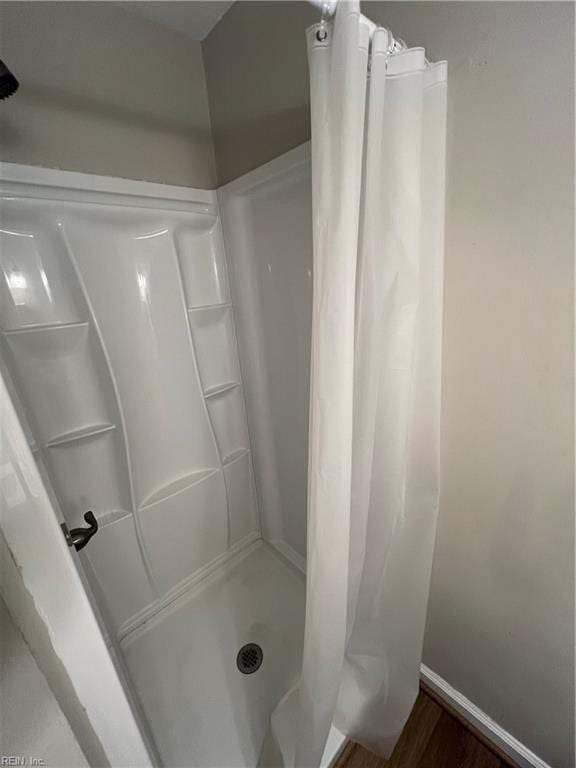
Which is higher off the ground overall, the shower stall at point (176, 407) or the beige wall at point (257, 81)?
the beige wall at point (257, 81)

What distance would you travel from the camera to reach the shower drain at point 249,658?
1153mm

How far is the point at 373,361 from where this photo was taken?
635 mm

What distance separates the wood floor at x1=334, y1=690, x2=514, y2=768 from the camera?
0.89m

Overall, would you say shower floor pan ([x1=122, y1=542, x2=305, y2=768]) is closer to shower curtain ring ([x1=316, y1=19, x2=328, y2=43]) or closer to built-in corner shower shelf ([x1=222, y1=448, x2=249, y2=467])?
built-in corner shower shelf ([x1=222, y1=448, x2=249, y2=467])

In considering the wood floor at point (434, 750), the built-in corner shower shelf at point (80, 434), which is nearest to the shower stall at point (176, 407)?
the built-in corner shower shelf at point (80, 434)

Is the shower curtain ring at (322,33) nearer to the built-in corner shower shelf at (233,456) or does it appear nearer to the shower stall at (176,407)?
the shower stall at (176,407)

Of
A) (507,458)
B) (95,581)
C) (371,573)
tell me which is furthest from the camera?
(95,581)

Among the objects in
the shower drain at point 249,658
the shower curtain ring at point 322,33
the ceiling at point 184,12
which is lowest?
the shower drain at point 249,658

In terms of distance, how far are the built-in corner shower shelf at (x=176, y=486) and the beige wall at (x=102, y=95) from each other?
117 cm

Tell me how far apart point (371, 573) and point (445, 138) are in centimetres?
109

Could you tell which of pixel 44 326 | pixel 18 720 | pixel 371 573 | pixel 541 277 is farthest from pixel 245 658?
pixel 541 277

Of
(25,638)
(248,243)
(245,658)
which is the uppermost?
(248,243)

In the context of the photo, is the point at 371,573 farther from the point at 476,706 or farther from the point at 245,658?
the point at 245,658

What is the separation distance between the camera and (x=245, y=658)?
1.19 m
